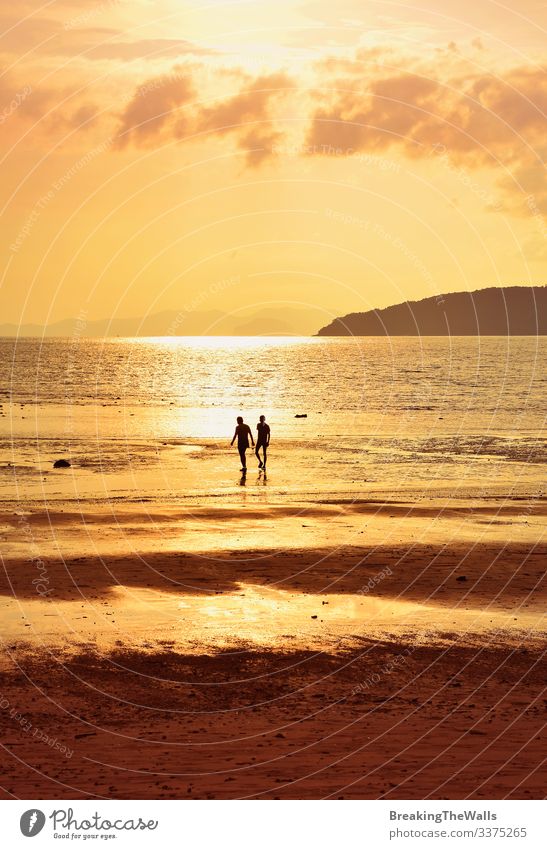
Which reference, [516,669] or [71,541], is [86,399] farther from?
[516,669]

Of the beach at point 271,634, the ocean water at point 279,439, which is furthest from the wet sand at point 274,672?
the ocean water at point 279,439

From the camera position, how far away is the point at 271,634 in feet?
50.3

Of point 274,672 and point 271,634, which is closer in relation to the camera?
point 274,672

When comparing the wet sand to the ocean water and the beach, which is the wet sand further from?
the ocean water

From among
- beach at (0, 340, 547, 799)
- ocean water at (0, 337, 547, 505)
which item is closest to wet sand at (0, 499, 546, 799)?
beach at (0, 340, 547, 799)

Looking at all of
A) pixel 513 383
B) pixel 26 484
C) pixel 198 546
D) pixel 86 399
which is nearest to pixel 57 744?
pixel 198 546

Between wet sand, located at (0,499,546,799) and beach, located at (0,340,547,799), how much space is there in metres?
0.04

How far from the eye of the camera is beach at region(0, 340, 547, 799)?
10.5 m

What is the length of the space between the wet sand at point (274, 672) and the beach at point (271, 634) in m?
0.04

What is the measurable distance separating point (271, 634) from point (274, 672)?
1.86 metres

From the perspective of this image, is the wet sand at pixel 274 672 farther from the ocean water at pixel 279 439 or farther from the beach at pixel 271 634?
the ocean water at pixel 279 439

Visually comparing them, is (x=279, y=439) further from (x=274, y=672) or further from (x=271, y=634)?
(x=274, y=672)

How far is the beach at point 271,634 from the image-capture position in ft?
34.4

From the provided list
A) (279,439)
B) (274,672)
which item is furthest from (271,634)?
(279,439)
